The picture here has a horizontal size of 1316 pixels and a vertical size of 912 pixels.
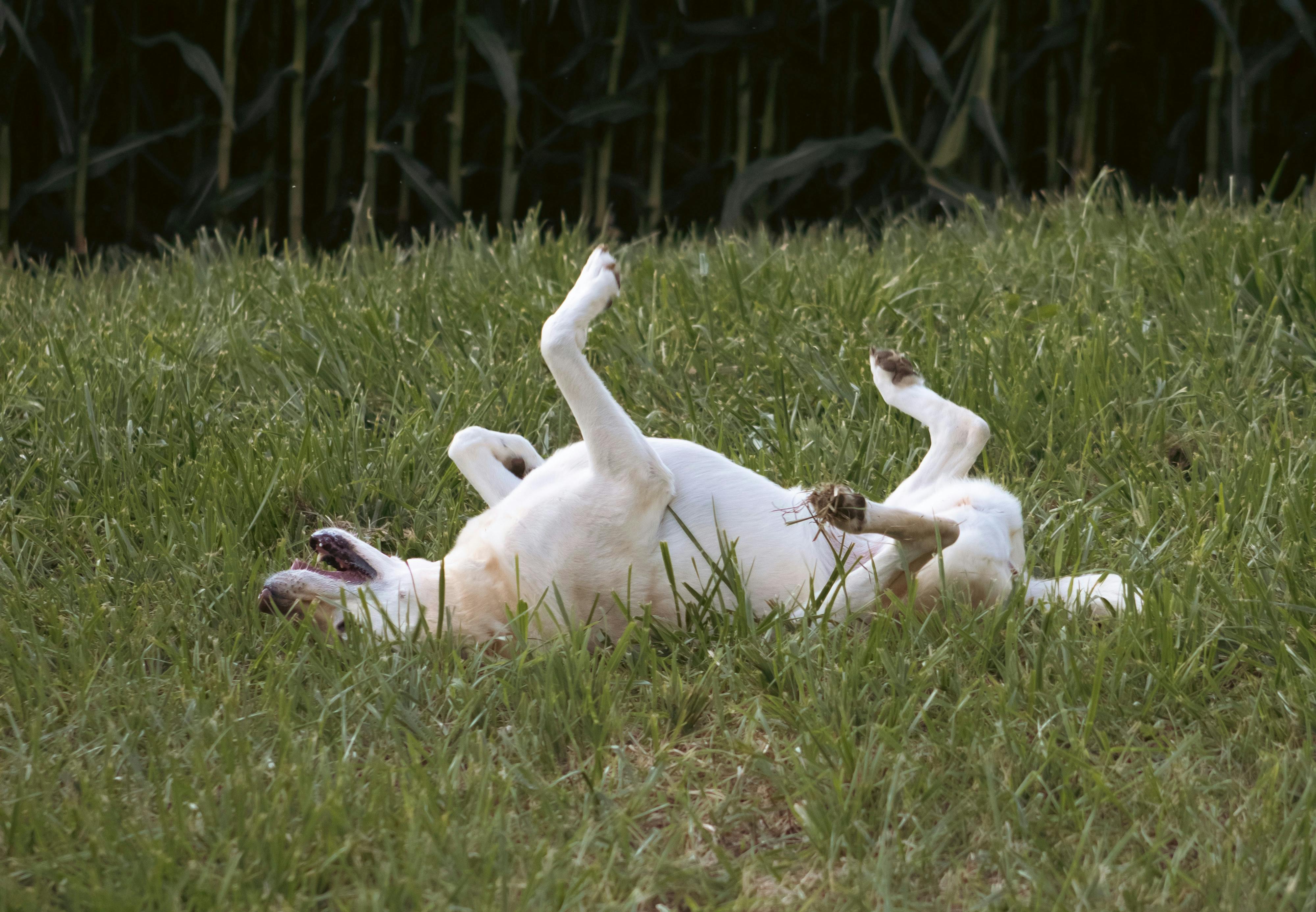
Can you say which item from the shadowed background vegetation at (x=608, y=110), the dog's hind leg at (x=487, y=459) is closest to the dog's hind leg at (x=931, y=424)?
the dog's hind leg at (x=487, y=459)

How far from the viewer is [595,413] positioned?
2.51m

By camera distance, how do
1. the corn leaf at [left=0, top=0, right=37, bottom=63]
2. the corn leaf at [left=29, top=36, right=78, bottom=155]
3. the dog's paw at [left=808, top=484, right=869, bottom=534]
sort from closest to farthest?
the dog's paw at [left=808, top=484, right=869, bottom=534] < the corn leaf at [left=0, top=0, right=37, bottom=63] < the corn leaf at [left=29, top=36, right=78, bottom=155]

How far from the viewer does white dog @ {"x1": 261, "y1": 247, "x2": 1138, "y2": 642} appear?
7.83 ft

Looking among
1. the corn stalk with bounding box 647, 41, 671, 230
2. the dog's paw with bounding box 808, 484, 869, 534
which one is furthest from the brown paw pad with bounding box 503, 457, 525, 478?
the corn stalk with bounding box 647, 41, 671, 230

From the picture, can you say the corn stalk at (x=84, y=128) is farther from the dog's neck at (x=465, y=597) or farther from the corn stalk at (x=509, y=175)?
the dog's neck at (x=465, y=597)

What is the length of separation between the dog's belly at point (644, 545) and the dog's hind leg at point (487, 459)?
31cm

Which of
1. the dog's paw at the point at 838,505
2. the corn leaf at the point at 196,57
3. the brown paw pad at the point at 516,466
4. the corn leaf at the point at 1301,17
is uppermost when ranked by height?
the corn leaf at the point at 1301,17

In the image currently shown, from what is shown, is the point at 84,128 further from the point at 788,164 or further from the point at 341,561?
the point at 341,561

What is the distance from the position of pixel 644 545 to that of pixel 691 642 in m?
0.23

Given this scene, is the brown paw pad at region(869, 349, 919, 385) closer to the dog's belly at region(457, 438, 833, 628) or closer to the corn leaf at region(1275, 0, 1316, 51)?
the dog's belly at region(457, 438, 833, 628)

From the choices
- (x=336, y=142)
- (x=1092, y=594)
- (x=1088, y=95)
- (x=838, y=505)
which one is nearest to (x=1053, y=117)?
(x=1088, y=95)

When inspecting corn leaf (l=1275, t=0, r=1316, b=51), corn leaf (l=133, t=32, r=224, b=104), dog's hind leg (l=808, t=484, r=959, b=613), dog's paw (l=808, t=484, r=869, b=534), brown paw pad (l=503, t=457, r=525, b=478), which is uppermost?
corn leaf (l=1275, t=0, r=1316, b=51)

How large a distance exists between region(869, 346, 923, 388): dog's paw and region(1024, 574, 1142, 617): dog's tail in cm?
70

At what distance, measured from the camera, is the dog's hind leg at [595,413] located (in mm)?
2463
